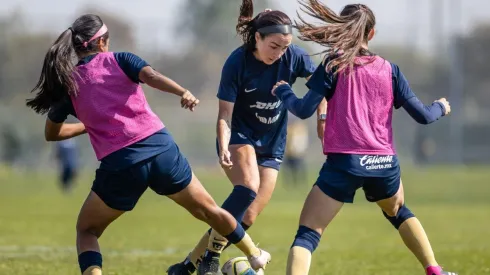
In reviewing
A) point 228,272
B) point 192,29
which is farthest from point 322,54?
point 192,29

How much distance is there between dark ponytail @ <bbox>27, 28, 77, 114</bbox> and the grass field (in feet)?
7.42

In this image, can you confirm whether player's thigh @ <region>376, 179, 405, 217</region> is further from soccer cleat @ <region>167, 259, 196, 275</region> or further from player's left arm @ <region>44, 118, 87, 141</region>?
player's left arm @ <region>44, 118, 87, 141</region>

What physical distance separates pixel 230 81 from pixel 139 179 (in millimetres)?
1401

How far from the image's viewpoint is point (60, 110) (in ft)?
22.0

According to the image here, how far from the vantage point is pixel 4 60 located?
3916 cm

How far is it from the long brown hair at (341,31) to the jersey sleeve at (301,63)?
1.09m

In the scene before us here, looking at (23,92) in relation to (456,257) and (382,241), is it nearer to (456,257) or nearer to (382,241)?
(382,241)

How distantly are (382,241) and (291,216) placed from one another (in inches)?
210

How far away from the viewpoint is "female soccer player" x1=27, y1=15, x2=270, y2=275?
648 cm

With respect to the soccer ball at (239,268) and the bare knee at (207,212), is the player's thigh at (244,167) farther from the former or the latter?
the bare knee at (207,212)

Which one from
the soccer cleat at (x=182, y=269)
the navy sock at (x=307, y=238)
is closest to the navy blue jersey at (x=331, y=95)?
the navy sock at (x=307, y=238)

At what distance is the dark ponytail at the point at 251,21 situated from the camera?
7.44 m

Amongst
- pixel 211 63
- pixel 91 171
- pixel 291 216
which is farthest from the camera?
pixel 211 63

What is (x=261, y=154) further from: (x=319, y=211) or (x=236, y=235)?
(x=319, y=211)
